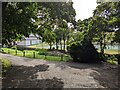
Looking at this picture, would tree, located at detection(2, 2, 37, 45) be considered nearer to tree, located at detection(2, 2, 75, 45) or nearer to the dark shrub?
tree, located at detection(2, 2, 75, 45)

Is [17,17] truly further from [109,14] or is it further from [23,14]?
[109,14]

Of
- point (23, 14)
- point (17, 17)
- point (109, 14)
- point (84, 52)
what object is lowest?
point (84, 52)

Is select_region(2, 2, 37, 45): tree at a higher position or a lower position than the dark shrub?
higher

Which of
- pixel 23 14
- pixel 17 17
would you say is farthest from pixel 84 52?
pixel 17 17

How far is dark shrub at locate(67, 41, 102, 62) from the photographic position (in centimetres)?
2219

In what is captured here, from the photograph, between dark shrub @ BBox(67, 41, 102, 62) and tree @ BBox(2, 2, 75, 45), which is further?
dark shrub @ BBox(67, 41, 102, 62)

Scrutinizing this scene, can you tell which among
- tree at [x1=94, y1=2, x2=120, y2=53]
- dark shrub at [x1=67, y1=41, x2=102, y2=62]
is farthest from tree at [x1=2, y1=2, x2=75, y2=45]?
dark shrub at [x1=67, y1=41, x2=102, y2=62]

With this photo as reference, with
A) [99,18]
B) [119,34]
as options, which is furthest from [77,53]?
[119,34]

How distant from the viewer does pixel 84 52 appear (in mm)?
22109

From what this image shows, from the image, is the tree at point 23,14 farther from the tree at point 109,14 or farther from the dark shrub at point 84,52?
the dark shrub at point 84,52

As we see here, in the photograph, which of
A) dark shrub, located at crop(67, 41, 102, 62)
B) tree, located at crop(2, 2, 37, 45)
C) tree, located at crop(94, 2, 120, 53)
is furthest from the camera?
dark shrub, located at crop(67, 41, 102, 62)

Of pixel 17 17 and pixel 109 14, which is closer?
pixel 17 17

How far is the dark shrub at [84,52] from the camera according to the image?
22188 millimetres

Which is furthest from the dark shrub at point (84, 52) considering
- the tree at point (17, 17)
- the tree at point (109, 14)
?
the tree at point (17, 17)
